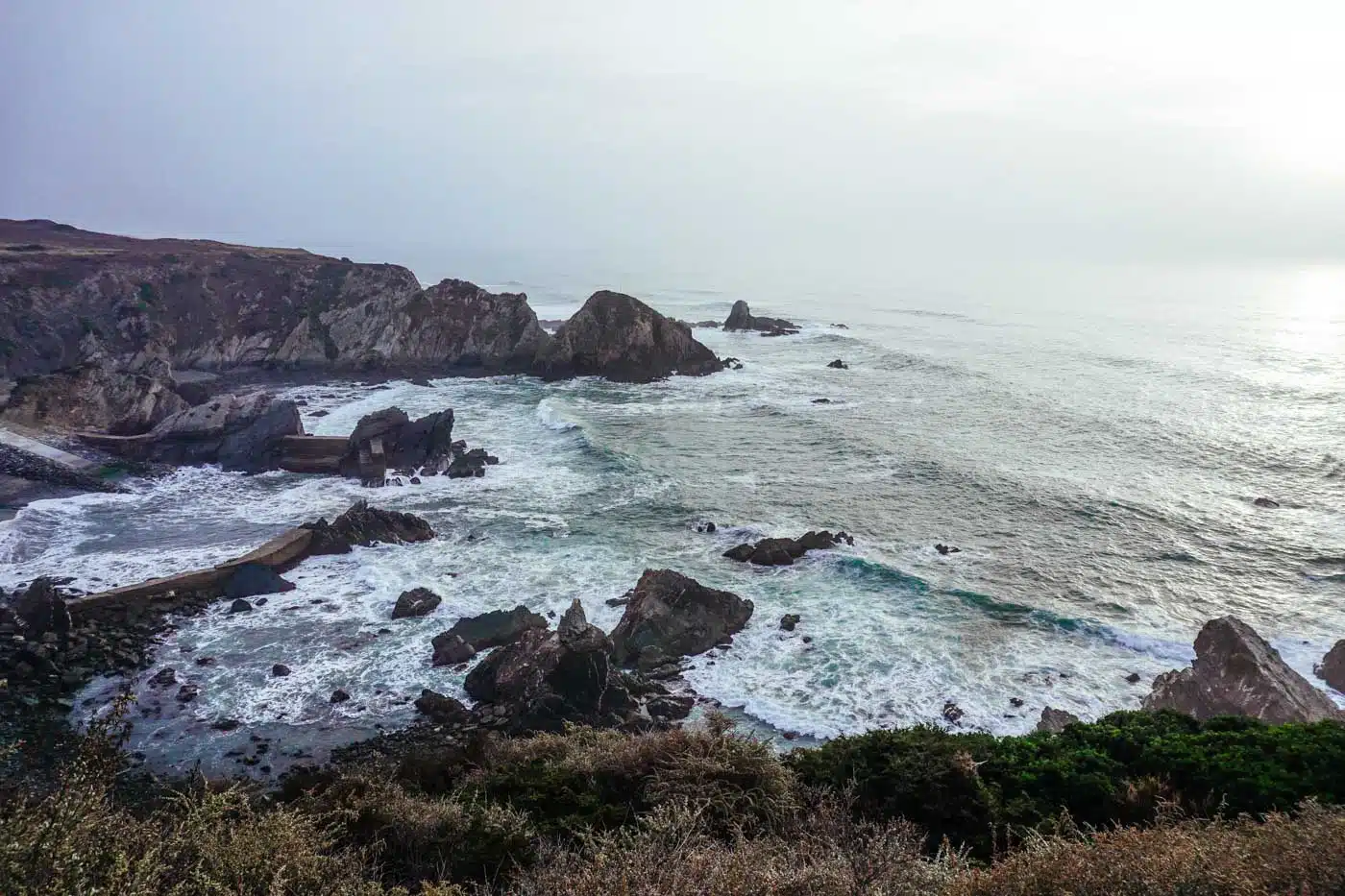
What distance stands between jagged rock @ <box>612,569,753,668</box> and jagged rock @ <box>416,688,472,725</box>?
3.63m

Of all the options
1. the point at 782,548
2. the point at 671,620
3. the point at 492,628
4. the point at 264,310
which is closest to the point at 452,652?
the point at 492,628

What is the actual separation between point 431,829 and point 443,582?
1282 cm

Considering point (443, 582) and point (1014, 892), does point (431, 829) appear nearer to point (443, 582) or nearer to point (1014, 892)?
point (1014, 892)

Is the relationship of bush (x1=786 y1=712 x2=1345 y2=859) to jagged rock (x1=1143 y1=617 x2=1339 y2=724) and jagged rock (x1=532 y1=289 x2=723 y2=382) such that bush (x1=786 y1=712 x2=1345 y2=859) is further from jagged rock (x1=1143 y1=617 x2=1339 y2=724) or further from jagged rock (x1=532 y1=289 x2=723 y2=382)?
jagged rock (x1=532 y1=289 x2=723 y2=382)

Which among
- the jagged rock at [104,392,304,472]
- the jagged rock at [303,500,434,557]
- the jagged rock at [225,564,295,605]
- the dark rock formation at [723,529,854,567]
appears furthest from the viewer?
the jagged rock at [104,392,304,472]

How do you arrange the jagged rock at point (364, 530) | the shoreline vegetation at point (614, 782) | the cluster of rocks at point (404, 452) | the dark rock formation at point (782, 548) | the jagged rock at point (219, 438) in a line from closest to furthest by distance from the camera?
1. the shoreline vegetation at point (614, 782)
2. the dark rock formation at point (782, 548)
3. the jagged rock at point (364, 530)
4. the cluster of rocks at point (404, 452)
5. the jagged rock at point (219, 438)

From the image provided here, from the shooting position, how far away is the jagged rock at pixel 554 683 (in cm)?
1517

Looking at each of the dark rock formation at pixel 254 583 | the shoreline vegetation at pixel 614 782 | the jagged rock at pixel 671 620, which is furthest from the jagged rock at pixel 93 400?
the jagged rock at pixel 671 620

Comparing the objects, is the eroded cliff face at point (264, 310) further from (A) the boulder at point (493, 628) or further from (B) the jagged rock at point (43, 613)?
→ (A) the boulder at point (493, 628)

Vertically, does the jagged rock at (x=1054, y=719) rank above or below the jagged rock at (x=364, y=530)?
below

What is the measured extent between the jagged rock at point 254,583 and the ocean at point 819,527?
0.62 m

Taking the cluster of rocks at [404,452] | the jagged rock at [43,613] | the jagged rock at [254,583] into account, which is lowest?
the jagged rock at [254,583]

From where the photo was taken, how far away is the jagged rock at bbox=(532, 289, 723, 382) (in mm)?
49812

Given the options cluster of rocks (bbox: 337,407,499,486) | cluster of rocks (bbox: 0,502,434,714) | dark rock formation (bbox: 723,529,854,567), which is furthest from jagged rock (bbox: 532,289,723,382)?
cluster of rocks (bbox: 0,502,434,714)
